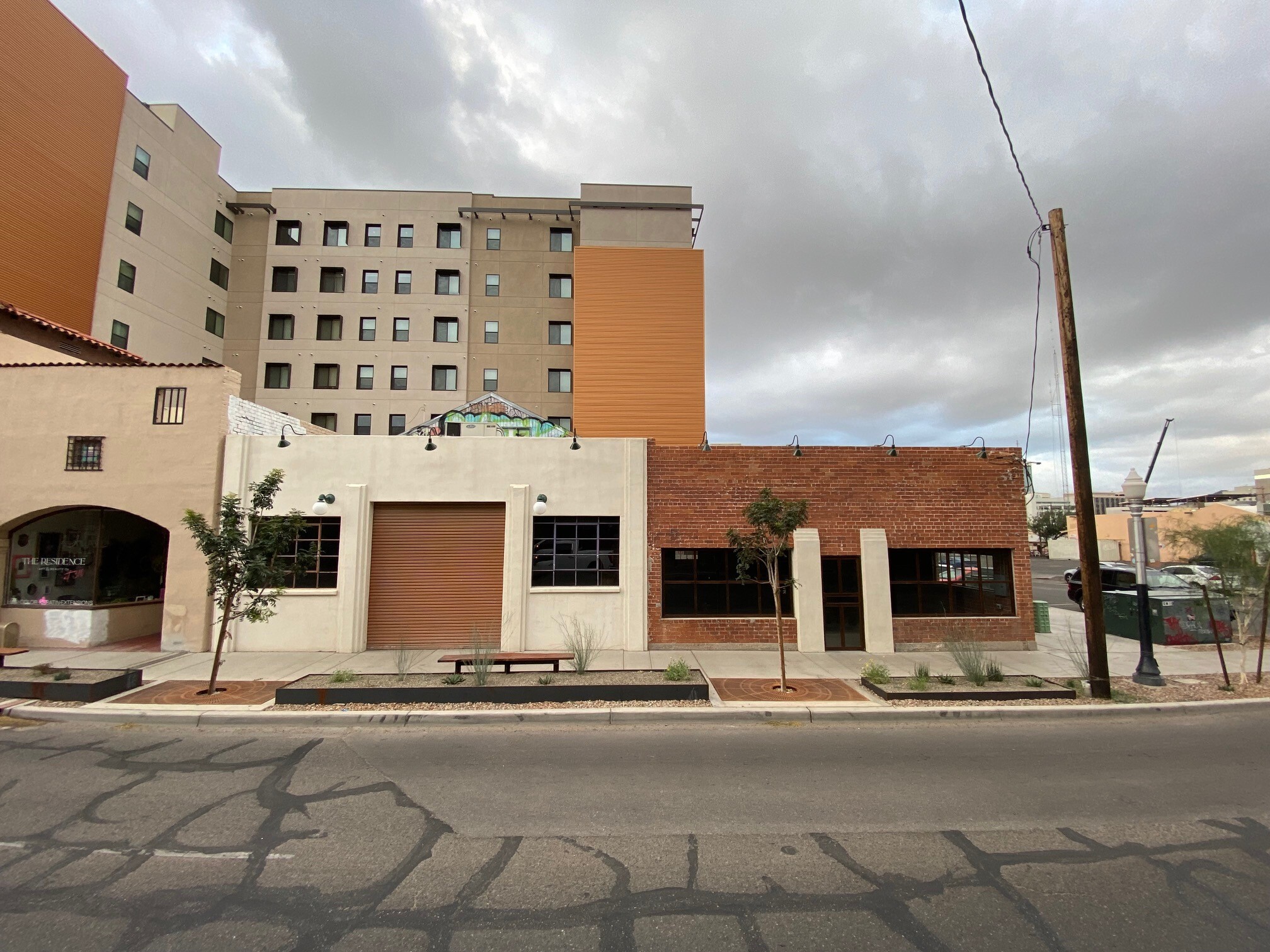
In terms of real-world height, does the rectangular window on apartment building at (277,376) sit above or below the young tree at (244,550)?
above

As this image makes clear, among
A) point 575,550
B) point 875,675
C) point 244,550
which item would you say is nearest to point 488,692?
point 244,550

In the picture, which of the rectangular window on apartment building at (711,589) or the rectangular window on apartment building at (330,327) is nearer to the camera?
the rectangular window on apartment building at (711,589)

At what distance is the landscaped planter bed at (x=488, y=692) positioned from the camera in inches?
355

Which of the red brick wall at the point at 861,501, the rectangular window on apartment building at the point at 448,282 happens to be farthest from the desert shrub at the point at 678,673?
the rectangular window on apartment building at the point at 448,282

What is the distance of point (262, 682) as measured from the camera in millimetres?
10430

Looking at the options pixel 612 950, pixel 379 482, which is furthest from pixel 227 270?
pixel 612 950

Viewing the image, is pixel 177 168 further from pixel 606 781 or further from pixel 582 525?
pixel 606 781

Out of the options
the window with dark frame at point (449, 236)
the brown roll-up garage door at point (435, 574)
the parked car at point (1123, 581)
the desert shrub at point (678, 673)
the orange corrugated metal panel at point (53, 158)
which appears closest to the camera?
the desert shrub at point (678, 673)

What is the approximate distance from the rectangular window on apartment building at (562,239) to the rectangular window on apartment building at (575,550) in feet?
85.4

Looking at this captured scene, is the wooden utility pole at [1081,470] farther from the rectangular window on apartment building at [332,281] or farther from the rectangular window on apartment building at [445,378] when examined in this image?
the rectangular window on apartment building at [332,281]

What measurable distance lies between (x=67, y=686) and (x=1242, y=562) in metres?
19.4

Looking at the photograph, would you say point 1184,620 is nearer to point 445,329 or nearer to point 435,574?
point 435,574

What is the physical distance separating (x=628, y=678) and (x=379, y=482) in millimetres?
7676

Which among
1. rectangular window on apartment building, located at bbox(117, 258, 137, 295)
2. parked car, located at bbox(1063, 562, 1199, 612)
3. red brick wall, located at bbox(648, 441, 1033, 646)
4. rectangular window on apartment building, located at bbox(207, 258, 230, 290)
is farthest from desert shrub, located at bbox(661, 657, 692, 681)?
rectangular window on apartment building, located at bbox(207, 258, 230, 290)
